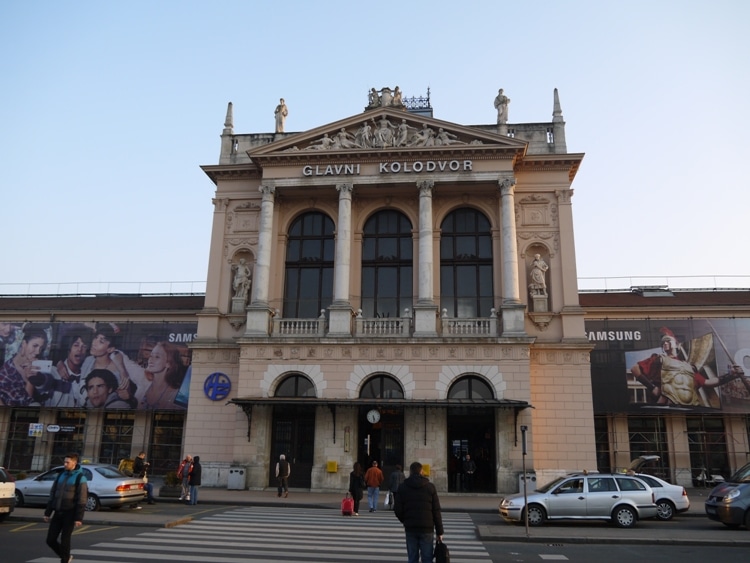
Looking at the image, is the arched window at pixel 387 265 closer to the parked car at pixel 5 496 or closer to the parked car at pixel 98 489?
the parked car at pixel 98 489

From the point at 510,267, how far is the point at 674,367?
13754 mm

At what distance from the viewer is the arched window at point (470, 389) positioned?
31438 mm

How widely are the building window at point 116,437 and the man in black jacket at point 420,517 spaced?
36645mm

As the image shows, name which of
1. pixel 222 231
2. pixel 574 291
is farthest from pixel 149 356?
pixel 574 291

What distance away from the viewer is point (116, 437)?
4253 centimetres

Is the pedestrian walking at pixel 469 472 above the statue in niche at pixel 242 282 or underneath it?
underneath

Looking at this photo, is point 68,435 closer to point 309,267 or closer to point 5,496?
point 309,267

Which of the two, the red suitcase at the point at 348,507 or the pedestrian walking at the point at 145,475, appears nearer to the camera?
the red suitcase at the point at 348,507

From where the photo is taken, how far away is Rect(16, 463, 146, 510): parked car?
21.7 meters

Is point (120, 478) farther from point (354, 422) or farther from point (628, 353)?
point (628, 353)

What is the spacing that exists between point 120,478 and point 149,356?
20.8 metres

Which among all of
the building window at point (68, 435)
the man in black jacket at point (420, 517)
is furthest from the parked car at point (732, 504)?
the building window at point (68, 435)

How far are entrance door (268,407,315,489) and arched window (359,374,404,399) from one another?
2.83m

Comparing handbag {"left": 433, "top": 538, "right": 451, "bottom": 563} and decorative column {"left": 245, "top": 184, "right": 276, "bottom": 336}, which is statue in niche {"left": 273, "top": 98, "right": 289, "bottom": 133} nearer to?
decorative column {"left": 245, "top": 184, "right": 276, "bottom": 336}
